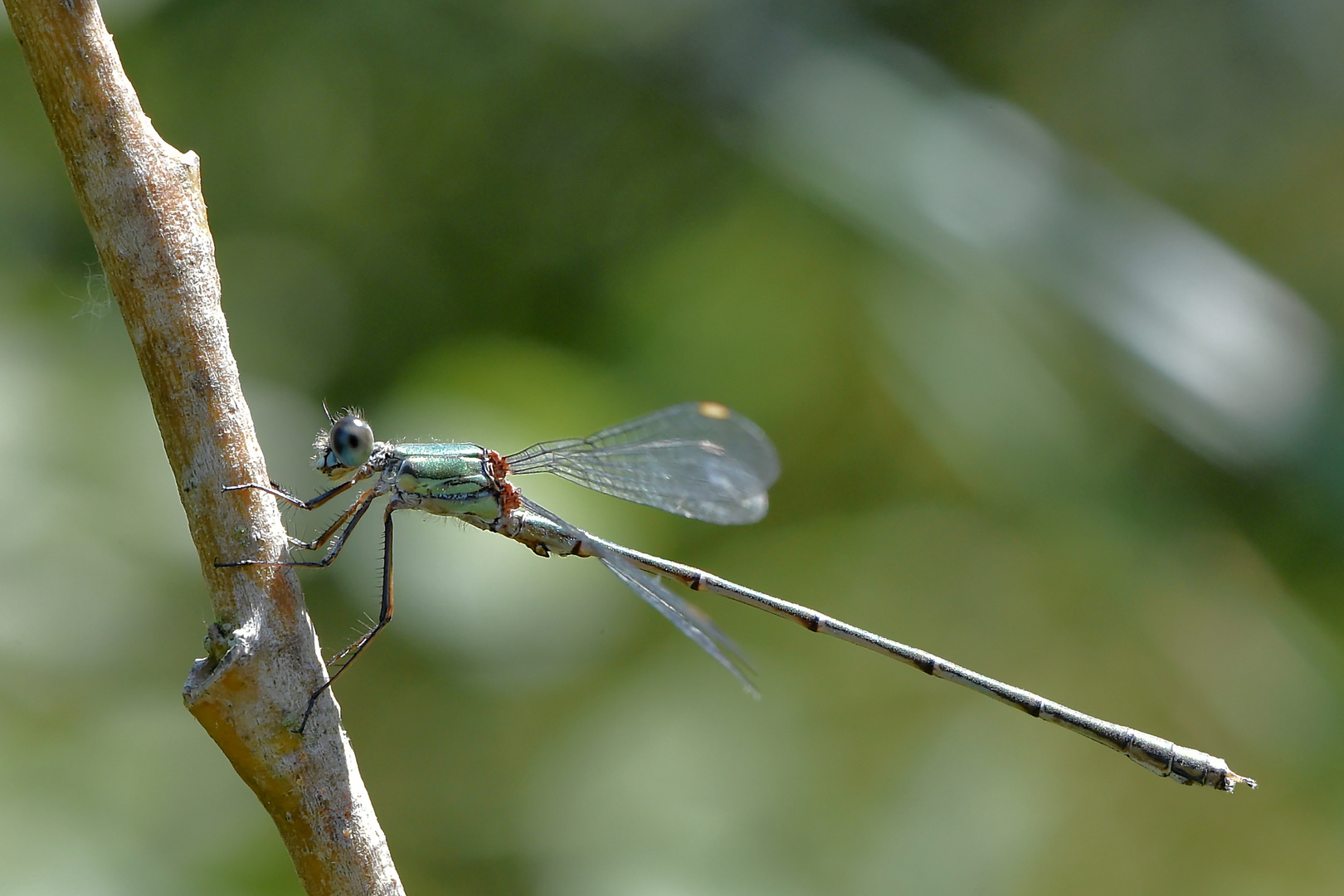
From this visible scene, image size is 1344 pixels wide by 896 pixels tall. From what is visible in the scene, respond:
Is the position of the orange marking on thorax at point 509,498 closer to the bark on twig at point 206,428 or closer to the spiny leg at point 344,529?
the spiny leg at point 344,529

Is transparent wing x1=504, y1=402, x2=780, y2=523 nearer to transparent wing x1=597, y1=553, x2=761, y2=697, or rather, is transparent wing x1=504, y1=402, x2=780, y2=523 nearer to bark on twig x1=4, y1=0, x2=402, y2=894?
transparent wing x1=597, y1=553, x2=761, y2=697

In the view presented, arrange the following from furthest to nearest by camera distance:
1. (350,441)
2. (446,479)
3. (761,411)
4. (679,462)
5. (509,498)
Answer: (761,411) → (679,462) → (509,498) → (446,479) → (350,441)

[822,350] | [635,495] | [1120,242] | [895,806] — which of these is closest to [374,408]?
[635,495]

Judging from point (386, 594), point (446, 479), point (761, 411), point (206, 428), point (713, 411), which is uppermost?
point (761, 411)

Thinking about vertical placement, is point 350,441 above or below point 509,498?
below

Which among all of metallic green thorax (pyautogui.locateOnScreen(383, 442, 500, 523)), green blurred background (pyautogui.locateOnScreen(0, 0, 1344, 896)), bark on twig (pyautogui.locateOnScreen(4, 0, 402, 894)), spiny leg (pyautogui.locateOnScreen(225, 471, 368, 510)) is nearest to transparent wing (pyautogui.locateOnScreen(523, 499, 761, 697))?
metallic green thorax (pyautogui.locateOnScreen(383, 442, 500, 523))

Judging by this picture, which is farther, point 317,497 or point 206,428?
point 317,497

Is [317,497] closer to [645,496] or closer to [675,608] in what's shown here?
[675,608]

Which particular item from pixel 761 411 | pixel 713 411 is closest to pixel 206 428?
pixel 713 411

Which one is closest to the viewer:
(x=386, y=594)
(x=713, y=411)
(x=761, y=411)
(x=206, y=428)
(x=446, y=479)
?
Answer: (x=206, y=428)
